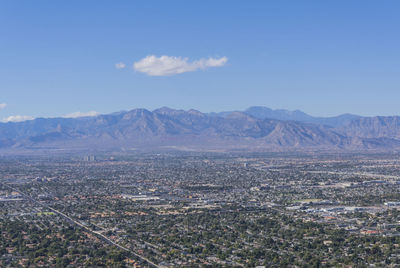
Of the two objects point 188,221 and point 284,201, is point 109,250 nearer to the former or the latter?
point 188,221

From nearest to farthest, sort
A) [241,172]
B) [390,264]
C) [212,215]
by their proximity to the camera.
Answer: [390,264]
[212,215]
[241,172]

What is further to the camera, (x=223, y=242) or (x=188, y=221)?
(x=188, y=221)

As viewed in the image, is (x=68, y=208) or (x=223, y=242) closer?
(x=223, y=242)

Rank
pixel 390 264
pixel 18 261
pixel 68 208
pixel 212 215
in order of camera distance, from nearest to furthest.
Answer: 1. pixel 390 264
2. pixel 18 261
3. pixel 212 215
4. pixel 68 208

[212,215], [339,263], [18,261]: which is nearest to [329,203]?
[212,215]

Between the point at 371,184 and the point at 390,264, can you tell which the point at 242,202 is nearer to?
the point at 371,184

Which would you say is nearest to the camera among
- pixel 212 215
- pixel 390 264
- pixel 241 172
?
pixel 390 264

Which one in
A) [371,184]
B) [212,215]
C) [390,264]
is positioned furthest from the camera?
[371,184]

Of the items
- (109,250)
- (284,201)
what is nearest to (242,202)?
(284,201)
